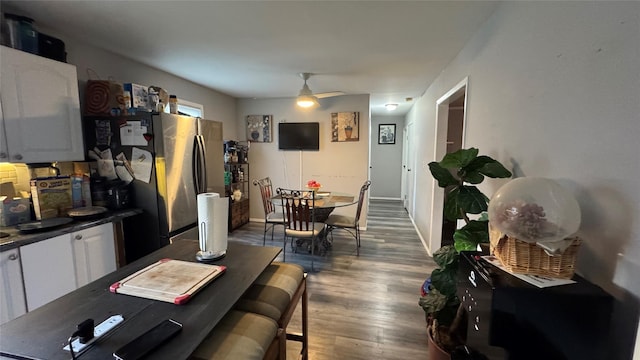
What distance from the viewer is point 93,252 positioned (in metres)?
2.04

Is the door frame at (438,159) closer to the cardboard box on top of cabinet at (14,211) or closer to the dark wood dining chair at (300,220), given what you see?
the dark wood dining chair at (300,220)

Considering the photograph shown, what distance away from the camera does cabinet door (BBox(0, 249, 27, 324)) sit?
5.04 ft

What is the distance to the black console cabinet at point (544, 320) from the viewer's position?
759 millimetres

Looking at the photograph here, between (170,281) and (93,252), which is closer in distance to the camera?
(170,281)

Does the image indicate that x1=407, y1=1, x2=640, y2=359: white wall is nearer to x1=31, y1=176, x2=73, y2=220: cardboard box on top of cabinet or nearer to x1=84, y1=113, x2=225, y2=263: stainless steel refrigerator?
x1=84, y1=113, x2=225, y2=263: stainless steel refrigerator

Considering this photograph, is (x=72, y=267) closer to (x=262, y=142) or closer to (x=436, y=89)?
(x=262, y=142)

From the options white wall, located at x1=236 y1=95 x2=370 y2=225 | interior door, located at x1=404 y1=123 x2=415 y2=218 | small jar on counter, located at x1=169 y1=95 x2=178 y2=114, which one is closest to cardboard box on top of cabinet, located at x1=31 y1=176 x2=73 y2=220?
small jar on counter, located at x1=169 y1=95 x2=178 y2=114

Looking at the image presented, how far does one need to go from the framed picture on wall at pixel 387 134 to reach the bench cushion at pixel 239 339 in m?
6.87

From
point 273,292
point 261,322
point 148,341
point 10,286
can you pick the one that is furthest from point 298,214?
point 148,341

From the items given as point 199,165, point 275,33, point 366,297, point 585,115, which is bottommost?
point 366,297

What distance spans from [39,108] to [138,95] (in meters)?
0.77

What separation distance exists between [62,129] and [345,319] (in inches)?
107

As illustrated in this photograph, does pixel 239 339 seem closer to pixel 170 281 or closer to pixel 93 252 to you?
pixel 170 281

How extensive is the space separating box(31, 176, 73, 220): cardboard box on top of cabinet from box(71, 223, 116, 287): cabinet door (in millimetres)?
327
